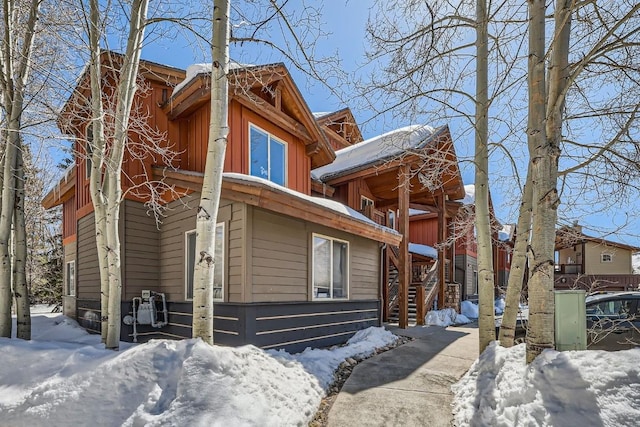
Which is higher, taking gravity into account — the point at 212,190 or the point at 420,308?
the point at 212,190

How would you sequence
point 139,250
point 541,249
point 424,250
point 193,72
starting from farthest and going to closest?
1. point 424,250
2. point 193,72
3. point 139,250
4. point 541,249

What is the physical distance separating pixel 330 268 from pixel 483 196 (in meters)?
3.70

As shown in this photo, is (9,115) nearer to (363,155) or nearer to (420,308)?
(363,155)

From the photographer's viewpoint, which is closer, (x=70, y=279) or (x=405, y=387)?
(x=405, y=387)

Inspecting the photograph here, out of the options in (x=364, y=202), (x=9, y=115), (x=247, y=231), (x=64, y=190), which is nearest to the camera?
(x=9, y=115)

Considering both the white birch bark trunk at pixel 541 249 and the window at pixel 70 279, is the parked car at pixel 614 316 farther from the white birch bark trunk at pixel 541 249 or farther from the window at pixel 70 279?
the window at pixel 70 279

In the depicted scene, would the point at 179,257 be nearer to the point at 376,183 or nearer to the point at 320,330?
the point at 320,330

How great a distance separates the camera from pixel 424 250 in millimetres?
17266

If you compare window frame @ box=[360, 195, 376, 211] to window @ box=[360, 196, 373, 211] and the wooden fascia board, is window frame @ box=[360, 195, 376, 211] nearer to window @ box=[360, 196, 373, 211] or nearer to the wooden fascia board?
window @ box=[360, 196, 373, 211]

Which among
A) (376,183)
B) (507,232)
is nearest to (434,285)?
(376,183)

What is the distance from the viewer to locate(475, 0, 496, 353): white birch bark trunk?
5.35 meters

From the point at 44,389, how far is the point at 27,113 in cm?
523

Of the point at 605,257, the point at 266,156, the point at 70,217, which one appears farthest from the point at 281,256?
the point at 605,257

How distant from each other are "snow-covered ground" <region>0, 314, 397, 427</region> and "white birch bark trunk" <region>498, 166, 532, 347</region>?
282 cm
